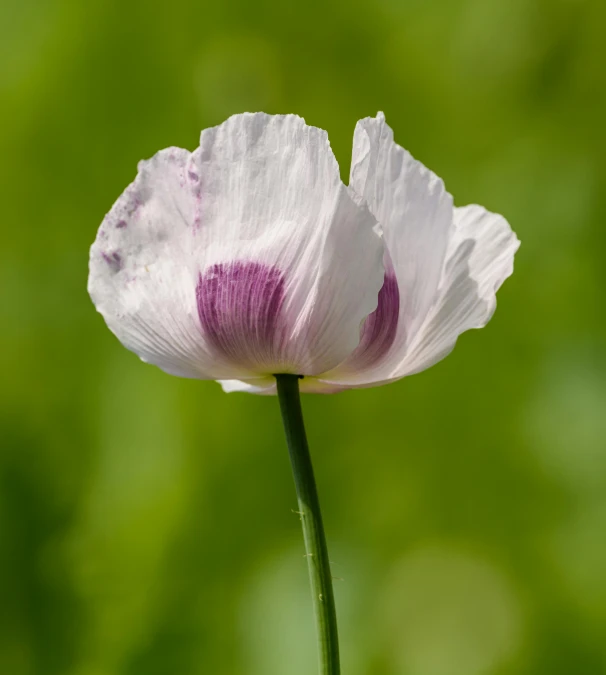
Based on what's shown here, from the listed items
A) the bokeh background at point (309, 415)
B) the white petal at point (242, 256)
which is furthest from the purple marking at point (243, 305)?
the bokeh background at point (309, 415)

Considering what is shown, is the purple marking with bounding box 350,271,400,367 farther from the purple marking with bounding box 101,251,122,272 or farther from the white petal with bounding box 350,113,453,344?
the purple marking with bounding box 101,251,122,272

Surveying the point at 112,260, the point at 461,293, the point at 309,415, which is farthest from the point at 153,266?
the point at 309,415

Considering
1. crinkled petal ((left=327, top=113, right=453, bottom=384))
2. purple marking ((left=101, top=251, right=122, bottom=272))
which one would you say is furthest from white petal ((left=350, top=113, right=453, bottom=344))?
purple marking ((left=101, top=251, right=122, bottom=272))

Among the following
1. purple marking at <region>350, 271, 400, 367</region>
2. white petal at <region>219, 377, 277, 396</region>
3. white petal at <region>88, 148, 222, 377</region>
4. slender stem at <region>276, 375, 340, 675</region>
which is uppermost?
white petal at <region>88, 148, 222, 377</region>

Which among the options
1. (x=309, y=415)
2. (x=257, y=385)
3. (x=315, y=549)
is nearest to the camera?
(x=315, y=549)

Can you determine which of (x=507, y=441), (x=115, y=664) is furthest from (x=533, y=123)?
(x=115, y=664)

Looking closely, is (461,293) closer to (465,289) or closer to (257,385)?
(465,289)

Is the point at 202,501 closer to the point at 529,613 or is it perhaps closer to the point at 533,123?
the point at 529,613
